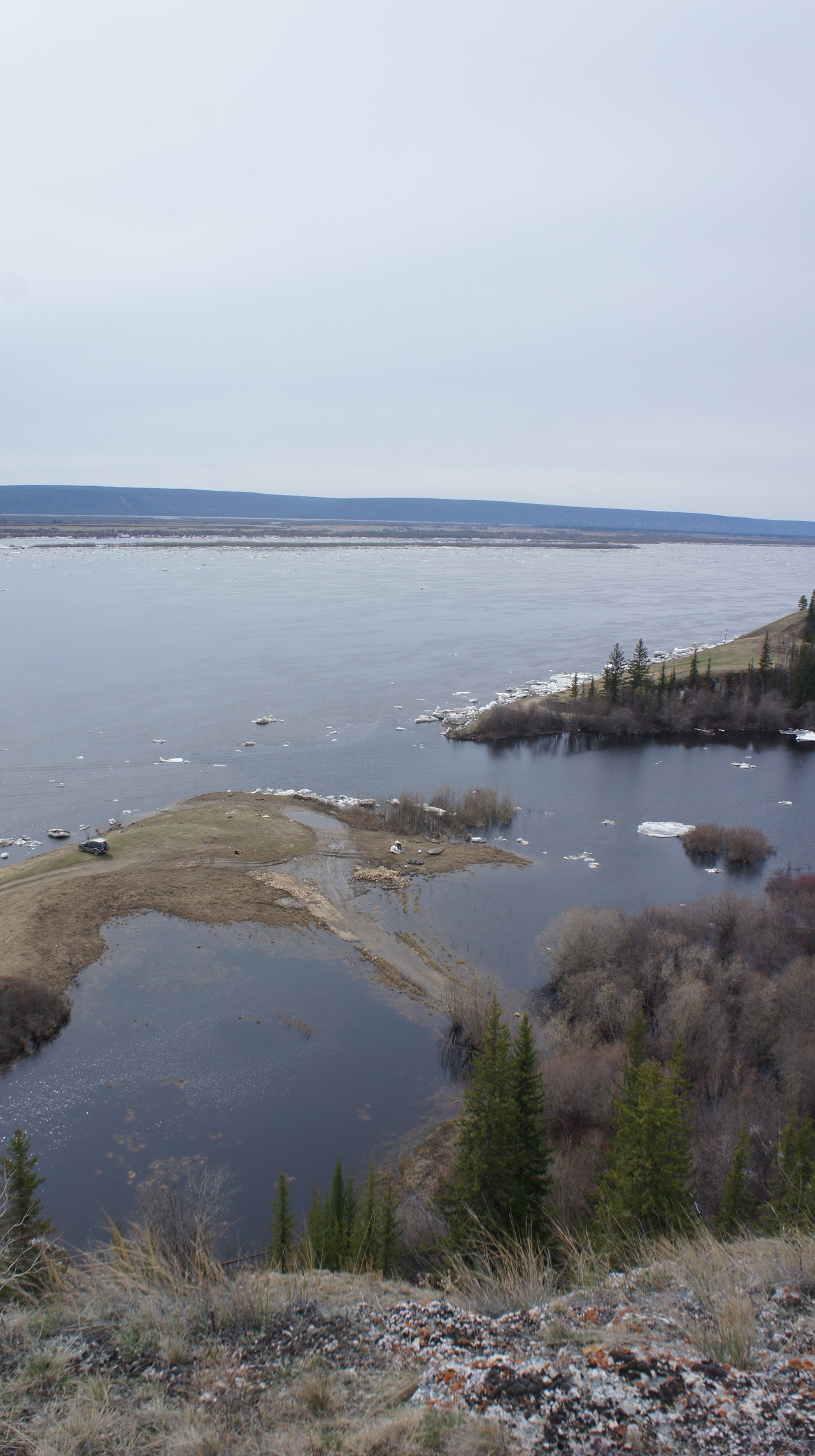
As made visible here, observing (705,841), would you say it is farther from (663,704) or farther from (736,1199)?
(736,1199)

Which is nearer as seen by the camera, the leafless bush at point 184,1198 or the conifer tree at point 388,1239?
the conifer tree at point 388,1239

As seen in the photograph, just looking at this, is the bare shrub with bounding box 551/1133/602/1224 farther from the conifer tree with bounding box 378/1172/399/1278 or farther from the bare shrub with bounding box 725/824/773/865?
the bare shrub with bounding box 725/824/773/865

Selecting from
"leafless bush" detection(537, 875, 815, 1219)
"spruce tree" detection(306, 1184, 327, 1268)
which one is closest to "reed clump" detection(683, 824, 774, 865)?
"leafless bush" detection(537, 875, 815, 1219)

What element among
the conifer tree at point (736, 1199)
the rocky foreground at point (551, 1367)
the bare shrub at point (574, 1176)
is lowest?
the bare shrub at point (574, 1176)

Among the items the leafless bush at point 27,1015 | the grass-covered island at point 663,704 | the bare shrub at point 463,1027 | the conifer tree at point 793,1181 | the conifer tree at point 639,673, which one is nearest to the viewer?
the conifer tree at point 793,1181

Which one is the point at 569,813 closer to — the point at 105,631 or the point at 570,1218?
the point at 570,1218

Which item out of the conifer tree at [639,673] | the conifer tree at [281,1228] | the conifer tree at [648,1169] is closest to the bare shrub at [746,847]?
the conifer tree at [639,673]

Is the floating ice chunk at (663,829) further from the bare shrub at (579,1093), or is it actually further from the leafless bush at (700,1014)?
the bare shrub at (579,1093)
